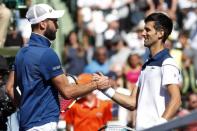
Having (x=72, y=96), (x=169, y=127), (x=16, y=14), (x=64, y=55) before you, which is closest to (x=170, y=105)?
(x=72, y=96)

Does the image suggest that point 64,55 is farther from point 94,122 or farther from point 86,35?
point 94,122

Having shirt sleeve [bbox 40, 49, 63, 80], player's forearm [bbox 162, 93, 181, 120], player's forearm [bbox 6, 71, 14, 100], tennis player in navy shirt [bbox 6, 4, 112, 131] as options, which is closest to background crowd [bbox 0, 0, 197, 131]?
player's forearm [bbox 6, 71, 14, 100]

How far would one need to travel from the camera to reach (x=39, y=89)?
7.88 meters

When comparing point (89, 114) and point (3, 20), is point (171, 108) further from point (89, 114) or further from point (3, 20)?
point (89, 114)

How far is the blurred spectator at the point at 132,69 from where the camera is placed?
15.3 meters

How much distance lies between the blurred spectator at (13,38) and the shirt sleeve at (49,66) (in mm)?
3892

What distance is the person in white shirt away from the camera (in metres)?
7.70

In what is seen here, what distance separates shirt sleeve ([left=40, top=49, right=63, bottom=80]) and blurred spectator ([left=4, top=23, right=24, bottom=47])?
3.89 meters

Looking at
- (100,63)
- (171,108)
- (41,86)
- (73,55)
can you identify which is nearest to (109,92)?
(41,86)

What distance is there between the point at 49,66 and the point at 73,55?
9874 mm

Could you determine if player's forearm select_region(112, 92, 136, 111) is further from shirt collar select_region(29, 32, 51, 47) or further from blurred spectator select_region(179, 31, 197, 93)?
blurred spectator select_region(179, 31, 197, 93)

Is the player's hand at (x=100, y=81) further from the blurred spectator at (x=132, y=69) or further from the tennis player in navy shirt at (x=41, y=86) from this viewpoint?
the blurred spectator at (x=132, y=69)

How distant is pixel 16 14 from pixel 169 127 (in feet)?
25.3

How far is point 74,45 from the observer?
17.9 metres
